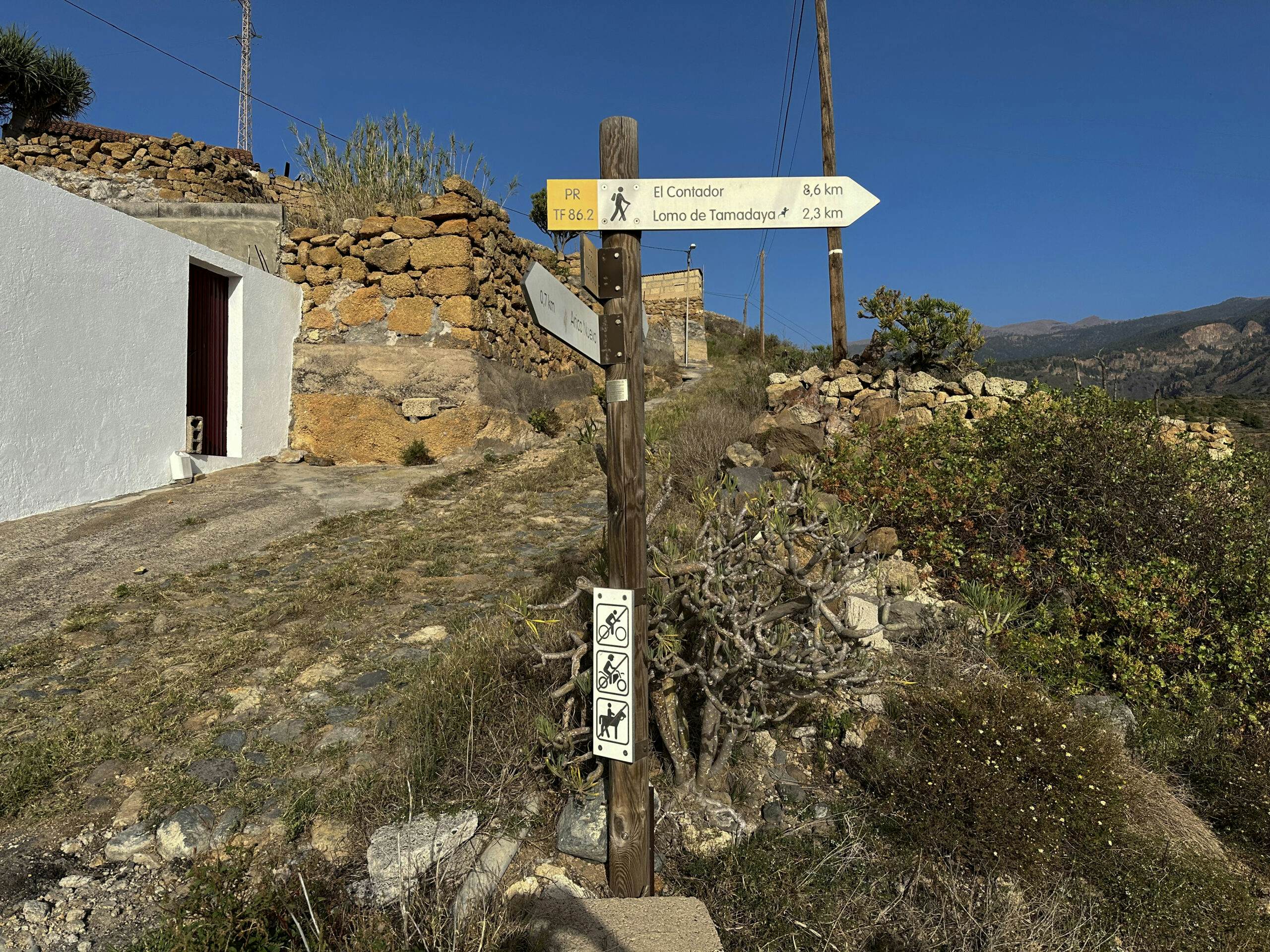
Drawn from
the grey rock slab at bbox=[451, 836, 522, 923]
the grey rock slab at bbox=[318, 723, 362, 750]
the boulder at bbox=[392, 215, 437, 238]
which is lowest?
the grey rock slab at bbox=[451, 836, 522, 923]

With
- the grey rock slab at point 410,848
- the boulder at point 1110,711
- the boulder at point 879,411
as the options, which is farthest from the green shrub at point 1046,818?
the boulder at point 879,411

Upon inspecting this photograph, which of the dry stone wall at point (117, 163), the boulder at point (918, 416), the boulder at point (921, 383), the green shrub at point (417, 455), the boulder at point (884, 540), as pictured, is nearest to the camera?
the boulder at point (884, 540)

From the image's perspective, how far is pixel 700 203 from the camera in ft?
8.02

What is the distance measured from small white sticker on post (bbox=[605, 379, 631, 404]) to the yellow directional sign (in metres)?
0.55

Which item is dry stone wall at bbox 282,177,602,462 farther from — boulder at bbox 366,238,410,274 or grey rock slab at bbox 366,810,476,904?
grey rock slab at bbox 366,810,476,904

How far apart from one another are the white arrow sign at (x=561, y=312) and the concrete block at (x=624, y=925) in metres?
1.80

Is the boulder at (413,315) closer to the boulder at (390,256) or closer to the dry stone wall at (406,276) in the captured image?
the dry stone wall at (406,276)

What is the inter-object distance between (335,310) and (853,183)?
7.80 meters

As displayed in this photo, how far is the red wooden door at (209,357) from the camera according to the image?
7391 mm

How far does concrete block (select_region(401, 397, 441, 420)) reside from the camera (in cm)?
832

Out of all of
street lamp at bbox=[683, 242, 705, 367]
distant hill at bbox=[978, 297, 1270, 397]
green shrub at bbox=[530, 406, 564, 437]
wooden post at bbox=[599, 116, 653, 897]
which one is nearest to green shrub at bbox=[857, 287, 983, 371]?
distant hill at bbox=[978, 297, 1270, 397]

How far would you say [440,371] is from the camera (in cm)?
837

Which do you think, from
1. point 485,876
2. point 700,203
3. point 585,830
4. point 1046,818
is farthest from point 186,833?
point 1046,818

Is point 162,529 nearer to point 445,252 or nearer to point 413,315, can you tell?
point 413,315
